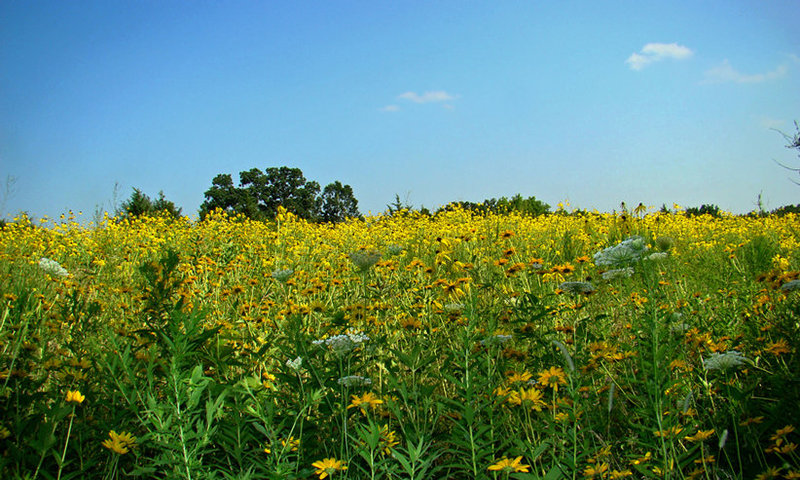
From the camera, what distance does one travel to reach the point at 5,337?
7.14ft

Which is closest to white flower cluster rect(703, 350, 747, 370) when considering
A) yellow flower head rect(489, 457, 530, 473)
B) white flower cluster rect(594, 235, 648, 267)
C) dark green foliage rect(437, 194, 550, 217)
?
white flower cluster rect(594, 235, 648, 267)

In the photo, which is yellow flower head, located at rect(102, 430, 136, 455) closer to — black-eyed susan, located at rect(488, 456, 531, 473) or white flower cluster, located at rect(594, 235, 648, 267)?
black-eyed susan, located at rect(488, 456, 531, 473)

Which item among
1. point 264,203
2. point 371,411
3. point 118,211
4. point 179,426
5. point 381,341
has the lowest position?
point 371,411

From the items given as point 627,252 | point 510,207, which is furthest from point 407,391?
point 510,207

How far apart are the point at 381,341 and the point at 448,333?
0.74 meters

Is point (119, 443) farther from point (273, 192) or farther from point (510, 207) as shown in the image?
point (273, 192)

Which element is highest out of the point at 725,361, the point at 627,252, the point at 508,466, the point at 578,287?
the point at 627,252

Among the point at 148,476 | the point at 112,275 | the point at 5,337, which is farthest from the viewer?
the point at 112,275

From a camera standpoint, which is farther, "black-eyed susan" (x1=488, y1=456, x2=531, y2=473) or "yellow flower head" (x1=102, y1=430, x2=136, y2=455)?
"yellow flower head" (x1=102, y1=430, x2=136, y2=455)

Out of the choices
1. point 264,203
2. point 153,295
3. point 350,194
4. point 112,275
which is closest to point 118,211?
point 112,275

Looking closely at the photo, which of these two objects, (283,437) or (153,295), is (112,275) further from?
(283,437)

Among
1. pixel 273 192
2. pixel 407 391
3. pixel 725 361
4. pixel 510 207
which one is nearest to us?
pixel 725 361

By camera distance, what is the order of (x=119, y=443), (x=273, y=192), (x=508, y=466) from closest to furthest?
(x=508, y=466) < (x=119, y=443) < (x=273, y=192)

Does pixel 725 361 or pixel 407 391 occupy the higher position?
pixel 725 361
